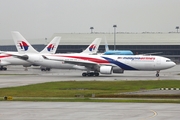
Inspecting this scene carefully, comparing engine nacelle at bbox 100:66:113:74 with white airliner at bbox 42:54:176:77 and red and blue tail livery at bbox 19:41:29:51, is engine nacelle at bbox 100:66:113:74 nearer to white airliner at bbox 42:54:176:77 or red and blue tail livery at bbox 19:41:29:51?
white airliner at bbox 42:54:176:77

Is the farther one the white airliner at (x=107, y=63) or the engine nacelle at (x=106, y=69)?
the white airliner at (x=107, y=63)

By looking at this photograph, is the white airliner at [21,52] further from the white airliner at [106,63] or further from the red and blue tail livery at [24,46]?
the white airliner at [106,63]

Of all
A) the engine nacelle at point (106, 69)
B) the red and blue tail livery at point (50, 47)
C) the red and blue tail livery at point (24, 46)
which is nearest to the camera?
the engine nacelle at point (106, 69)

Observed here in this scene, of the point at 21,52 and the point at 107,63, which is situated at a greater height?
the point at 21,52
